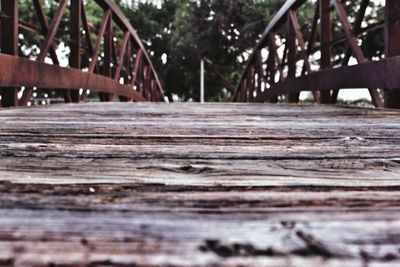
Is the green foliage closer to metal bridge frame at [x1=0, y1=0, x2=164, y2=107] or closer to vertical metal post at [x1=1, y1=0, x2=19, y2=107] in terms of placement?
metal bridge frame at [x1=0, y1=0, x2=164, y2=107]

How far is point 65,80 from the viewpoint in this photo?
2947 millimetres

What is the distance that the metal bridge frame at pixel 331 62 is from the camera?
2252mm

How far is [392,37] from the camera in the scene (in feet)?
7.48

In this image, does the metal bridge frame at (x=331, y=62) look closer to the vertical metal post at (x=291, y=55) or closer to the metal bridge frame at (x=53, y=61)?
the vertical metal post at (x=291, y=55)

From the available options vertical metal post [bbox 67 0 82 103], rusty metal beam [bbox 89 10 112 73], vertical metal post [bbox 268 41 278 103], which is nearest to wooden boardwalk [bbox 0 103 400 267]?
vertical metal post [bbox 67 0 82 103]

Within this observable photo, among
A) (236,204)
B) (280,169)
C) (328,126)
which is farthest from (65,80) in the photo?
(236,204)

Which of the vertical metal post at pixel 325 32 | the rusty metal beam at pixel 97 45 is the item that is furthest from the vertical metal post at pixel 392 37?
the rusty metal beam at pixel 97 45

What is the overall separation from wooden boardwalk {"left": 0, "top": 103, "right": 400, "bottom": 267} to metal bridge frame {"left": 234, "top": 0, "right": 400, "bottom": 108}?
43.0 inches

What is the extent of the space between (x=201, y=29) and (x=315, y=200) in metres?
10.9

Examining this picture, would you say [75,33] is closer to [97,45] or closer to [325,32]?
[97,45]

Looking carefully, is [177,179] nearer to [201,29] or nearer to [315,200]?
[315,200]

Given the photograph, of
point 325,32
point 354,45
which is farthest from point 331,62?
point 354,45

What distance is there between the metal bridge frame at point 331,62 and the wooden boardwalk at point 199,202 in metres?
1.09

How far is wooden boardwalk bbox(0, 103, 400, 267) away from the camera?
511 millimetres
